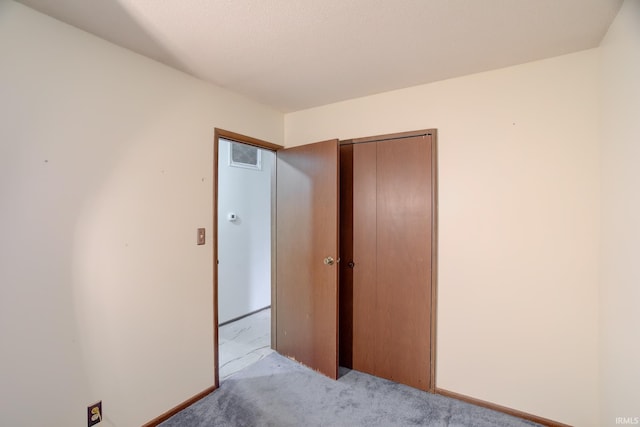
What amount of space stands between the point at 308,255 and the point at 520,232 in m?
1.58

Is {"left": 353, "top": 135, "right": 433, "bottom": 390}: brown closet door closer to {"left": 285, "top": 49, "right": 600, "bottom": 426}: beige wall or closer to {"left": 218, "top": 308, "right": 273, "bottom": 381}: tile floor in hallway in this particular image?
{"left": 285, "top": 49, "right": 600, "bottom": 426}: beige wall

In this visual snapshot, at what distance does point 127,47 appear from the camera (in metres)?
1.70

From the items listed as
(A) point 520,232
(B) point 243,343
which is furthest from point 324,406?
(A) point 520,232

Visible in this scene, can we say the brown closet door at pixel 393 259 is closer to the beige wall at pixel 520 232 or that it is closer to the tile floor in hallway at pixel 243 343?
the beige wall at pixel 520 232

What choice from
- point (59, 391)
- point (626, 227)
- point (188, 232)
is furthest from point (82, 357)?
point (626, 227)

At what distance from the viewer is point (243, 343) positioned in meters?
3.02

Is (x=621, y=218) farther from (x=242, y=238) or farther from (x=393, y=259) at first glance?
(x=242, y=238)

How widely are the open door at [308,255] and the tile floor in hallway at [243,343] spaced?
0.27 metres

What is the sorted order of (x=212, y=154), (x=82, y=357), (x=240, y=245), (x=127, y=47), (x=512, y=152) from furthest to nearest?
1. (x=240, y=245)
2. (x=212, y=154)
3. (x=512, y=152)
4. (x=127, y=47)
5. (x=82, y=357)

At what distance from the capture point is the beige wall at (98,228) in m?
1.34

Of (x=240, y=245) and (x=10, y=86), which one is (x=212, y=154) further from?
(x=240, y=245)

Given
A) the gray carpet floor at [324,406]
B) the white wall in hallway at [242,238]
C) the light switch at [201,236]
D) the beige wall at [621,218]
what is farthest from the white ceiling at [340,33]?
the gray carpet floor at [324,406]

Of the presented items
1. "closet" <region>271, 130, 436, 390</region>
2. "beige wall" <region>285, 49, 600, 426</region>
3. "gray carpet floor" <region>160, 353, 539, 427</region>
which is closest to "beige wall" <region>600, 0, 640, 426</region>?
"beige wall" <region>285, 49, 600, 426</region>

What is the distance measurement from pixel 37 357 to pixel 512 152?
2.92 meters
